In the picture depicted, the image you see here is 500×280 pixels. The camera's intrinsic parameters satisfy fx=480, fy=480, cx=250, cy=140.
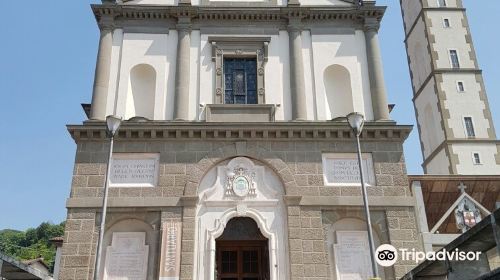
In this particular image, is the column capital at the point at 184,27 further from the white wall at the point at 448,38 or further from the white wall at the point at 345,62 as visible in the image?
the white wall at the point at 448,38

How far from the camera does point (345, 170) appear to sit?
16.4 m

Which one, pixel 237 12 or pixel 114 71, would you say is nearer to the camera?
pixel 114 71

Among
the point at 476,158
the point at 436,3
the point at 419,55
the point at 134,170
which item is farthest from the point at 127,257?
the point at 436,3

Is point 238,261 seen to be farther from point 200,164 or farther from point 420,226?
point 420,226

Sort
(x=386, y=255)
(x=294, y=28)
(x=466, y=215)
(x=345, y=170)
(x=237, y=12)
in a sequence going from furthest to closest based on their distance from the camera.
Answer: (x=237, y=12) → (x=294, y=28) → (x=466, y=215) → (x=345, y=170) → (x=386, y=255)

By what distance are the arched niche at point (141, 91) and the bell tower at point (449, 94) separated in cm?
2074

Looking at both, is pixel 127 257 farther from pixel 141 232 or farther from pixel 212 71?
pixel 212 71

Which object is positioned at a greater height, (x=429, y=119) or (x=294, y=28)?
(x=429, y=119)

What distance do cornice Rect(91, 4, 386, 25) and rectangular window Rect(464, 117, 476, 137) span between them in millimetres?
16850

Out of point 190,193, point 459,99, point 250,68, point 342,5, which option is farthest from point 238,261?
point 459,99

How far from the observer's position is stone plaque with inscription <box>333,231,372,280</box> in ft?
49.6

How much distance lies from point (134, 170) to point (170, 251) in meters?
3.11

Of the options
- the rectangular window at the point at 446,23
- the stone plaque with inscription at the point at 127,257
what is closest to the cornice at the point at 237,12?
the stone plaque with inscription at the point at 127,257

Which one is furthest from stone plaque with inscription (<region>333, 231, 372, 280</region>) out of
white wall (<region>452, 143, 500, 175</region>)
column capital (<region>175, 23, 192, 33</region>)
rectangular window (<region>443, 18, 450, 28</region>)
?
rectangular window (<region>443, 18, 450, 28</region>)
